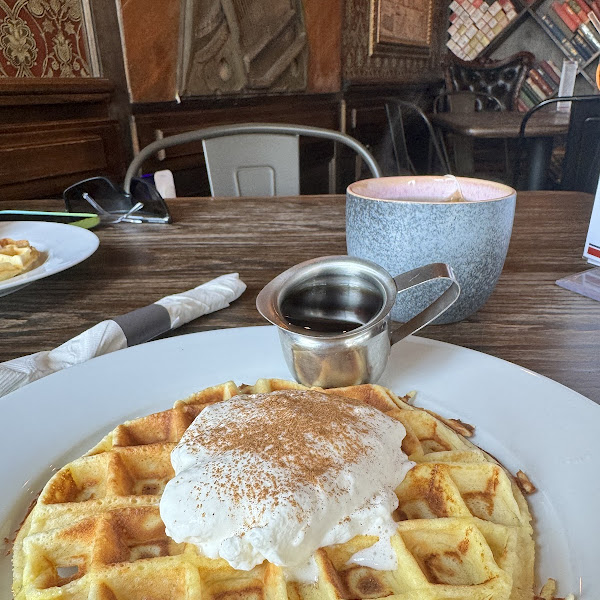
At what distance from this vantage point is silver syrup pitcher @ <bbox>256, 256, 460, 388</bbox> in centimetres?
53

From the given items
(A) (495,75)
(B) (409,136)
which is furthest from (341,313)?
(A) (495,75)

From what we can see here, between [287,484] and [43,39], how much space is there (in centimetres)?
262

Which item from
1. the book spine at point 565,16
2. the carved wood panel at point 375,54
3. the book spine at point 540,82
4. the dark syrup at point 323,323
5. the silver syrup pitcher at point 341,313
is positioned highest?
the book spine at point 565,16

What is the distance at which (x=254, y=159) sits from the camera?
2.00 metres

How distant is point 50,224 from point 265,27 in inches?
112

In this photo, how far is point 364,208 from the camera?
0.71 meters

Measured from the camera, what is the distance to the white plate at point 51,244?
0.82 metres

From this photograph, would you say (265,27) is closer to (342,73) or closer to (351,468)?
(342,73)

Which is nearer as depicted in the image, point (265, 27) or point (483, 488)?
point (483, 488)

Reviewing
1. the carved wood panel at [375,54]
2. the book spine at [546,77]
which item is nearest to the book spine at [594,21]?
the book spine at [546,77]

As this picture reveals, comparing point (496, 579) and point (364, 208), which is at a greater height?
point (364, 208)

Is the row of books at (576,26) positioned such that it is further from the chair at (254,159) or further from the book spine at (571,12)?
the chair at (254,159)

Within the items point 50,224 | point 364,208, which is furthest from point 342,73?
point 364,208

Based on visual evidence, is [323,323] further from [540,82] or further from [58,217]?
[540,82]
